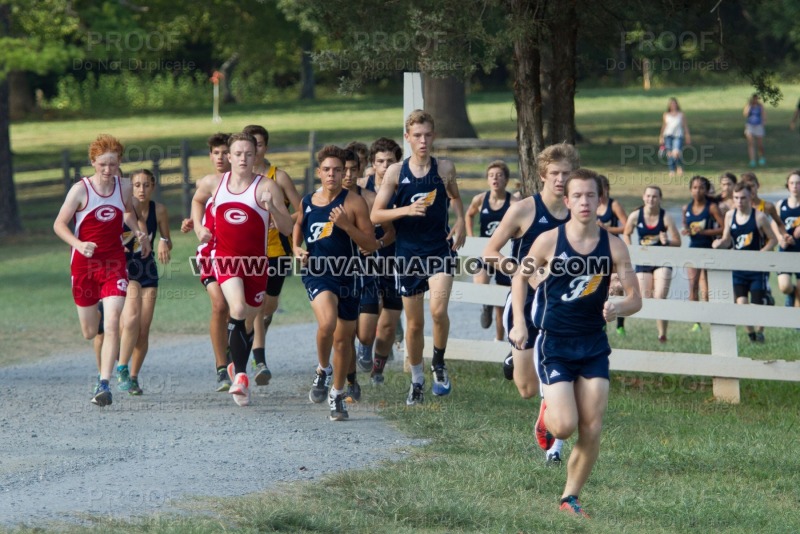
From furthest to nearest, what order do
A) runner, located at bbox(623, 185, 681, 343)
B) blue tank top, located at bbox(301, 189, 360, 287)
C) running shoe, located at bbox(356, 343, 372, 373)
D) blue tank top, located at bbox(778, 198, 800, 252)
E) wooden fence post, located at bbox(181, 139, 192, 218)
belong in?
wooden fence post, located at bbox(181, 139, 192, 218) < blue tank top, located at bbox(778, 198, 800, 252) < runner, located at bbox(623, 185, 681, 343) < running shoe, located at bbox(356, 343, 372, 373) < blue tank top, located at bbox(301, 189, 360, 287)

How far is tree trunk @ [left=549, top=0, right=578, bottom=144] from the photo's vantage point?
12.1m

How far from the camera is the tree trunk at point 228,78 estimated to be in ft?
207

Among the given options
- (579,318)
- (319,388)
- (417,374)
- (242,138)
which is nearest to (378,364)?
(417,374)

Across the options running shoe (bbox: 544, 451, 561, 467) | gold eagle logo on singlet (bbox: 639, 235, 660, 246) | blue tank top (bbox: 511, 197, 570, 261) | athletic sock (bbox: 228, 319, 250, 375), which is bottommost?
running shoe (bbox: 544, 451, 561, 467)

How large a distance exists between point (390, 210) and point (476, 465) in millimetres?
2532

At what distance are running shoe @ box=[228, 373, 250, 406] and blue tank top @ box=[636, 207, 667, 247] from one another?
580cm

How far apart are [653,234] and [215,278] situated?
19.2 ft

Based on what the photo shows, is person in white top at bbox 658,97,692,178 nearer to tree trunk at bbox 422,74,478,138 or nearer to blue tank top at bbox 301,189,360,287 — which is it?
tree trunk at bbox 422,74,478,138

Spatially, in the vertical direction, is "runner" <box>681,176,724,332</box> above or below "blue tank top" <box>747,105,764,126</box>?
below

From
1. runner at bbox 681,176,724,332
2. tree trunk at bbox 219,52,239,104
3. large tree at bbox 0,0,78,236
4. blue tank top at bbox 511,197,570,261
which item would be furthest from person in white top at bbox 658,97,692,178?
tree trunk at bbox 219,52,239,104

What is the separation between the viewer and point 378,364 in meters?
11.1

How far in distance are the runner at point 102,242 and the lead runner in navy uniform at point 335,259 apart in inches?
62.2

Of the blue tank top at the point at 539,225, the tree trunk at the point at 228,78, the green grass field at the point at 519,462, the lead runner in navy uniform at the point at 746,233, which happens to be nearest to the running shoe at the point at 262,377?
the green grass field at the point at 519,462

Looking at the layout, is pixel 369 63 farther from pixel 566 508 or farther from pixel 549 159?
pixel 566 508
